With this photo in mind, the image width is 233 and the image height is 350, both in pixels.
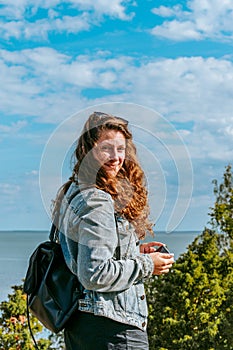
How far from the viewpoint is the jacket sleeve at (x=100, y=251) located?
72.5 inches

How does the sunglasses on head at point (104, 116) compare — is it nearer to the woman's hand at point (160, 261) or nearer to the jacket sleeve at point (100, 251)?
the jacket sleeve at point (100, 251)

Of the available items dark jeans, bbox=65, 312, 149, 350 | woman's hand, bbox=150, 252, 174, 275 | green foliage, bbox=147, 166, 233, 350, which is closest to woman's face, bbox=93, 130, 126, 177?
woman's hand, bbox=150, 252, 174, 275

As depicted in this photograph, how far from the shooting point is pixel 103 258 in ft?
6.07

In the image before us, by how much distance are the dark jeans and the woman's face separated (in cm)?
40

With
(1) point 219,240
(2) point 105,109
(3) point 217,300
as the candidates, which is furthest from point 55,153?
(1) point 219,240

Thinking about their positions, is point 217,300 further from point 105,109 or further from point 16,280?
point 105,109

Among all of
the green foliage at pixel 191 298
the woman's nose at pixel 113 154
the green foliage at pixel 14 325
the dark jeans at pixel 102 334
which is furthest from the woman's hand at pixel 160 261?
the green foliage at pixel 191 298

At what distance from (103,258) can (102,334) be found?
221 mm

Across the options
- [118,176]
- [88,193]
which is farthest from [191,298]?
[88,193]

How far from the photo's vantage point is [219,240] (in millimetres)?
10320

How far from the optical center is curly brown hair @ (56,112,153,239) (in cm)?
197

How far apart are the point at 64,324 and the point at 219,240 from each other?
856cm

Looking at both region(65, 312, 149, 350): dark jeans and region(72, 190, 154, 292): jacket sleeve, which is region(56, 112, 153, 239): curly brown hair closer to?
region(72, 190, 154, 292): jacket sleeve

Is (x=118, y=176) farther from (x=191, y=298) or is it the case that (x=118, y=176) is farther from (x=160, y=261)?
(x=191, y=298)
